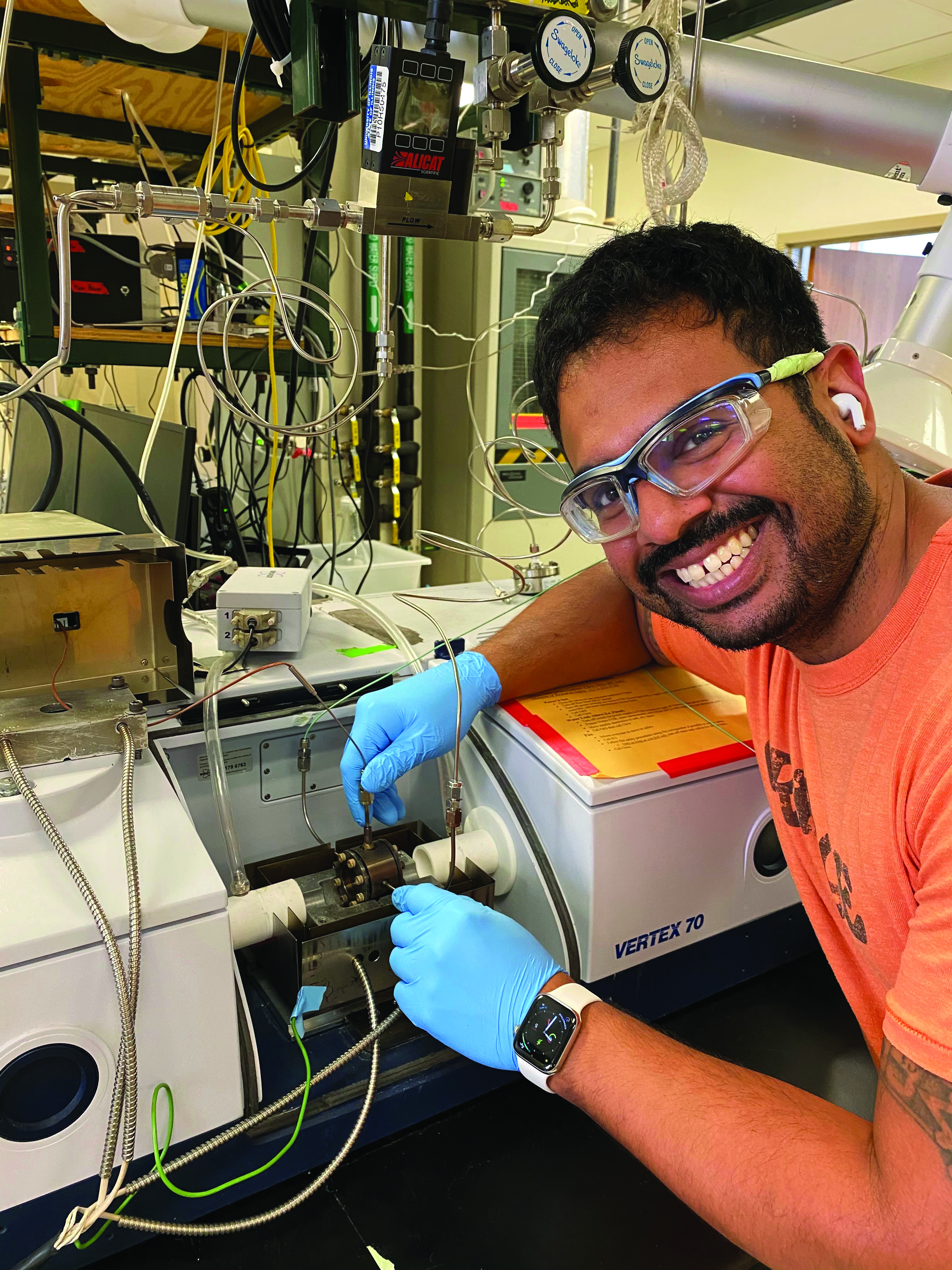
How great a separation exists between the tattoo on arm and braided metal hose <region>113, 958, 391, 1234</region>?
1.45 ft

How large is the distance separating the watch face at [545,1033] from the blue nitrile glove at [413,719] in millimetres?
343

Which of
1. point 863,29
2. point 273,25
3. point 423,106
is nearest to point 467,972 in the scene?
point 423,106

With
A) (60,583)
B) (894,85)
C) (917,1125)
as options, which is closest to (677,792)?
(917,1125)

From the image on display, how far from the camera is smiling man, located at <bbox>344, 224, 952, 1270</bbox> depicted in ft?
2.12

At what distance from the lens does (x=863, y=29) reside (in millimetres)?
3906

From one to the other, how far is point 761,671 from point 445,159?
0.67 meters

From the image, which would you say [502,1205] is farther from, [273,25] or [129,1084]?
[273,25]

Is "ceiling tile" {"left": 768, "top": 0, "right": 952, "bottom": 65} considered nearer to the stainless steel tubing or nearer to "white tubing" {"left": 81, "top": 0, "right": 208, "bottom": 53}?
the stainless steel tubing

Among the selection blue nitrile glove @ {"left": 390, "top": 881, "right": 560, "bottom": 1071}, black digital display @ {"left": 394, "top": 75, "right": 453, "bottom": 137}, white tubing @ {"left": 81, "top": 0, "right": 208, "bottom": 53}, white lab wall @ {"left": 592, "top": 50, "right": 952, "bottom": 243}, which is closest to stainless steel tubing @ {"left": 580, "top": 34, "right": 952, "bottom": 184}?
black digital display @ {"left": 394, "top": 75, "right": 453, "bottom": 137}

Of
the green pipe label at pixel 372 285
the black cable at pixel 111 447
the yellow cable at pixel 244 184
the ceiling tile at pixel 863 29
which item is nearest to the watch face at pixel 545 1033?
the black cable at pixel 111 447

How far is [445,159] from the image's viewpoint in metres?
0.96

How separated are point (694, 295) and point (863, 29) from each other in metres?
4.24

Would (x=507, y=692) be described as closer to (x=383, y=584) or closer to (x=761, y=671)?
(x=761, y=671)

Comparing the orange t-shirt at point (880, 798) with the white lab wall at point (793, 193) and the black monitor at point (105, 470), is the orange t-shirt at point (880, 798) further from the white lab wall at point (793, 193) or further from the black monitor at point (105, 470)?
the white lab wall at point (793, 193)
